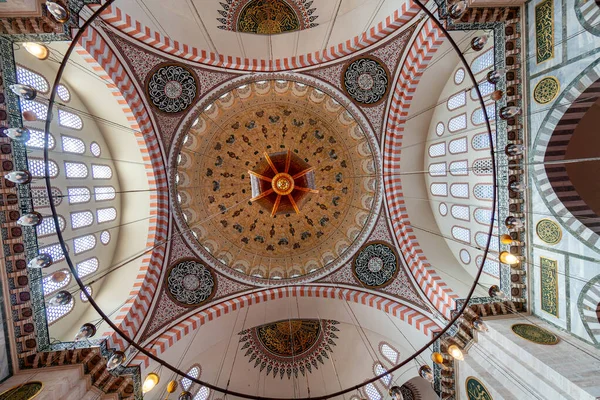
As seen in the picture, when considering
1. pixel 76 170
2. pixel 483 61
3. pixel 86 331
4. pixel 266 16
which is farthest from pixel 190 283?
pixel 483 61

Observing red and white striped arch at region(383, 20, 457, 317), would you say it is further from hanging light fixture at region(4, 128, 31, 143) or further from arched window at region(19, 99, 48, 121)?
arched window at region(19, 99, 48, 121)

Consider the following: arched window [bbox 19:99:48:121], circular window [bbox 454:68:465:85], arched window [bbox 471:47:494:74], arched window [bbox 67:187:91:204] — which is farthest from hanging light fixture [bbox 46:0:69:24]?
circular window [bbox 454:68:465:85]

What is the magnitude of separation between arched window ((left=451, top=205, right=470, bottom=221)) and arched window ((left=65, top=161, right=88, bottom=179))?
1105 centimetres

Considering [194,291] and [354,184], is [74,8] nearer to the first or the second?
[194,291]

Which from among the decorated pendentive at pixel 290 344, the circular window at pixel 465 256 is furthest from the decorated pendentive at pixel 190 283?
the circular window at pixel 465 256

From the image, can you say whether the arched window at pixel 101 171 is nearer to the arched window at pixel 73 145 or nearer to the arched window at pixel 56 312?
the arched window at pixel 73 145

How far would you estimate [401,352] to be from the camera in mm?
9695

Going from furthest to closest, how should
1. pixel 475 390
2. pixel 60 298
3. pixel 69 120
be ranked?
pixel 69 120
pixel 475 390
pixel 60 298

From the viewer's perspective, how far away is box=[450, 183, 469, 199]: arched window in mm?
9000

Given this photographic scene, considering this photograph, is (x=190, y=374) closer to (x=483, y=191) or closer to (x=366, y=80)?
(x=483, y=191)

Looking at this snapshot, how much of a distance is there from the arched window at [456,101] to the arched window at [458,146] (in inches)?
39.4

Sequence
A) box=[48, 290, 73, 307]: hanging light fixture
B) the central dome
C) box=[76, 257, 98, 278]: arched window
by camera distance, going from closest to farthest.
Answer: box=[48, 290, 73, 307]: hanging light fixture → box=[76, 257, 98, 278]: arched window → the central dome

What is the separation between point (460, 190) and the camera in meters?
9.22

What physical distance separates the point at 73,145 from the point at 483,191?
11.3 meters
